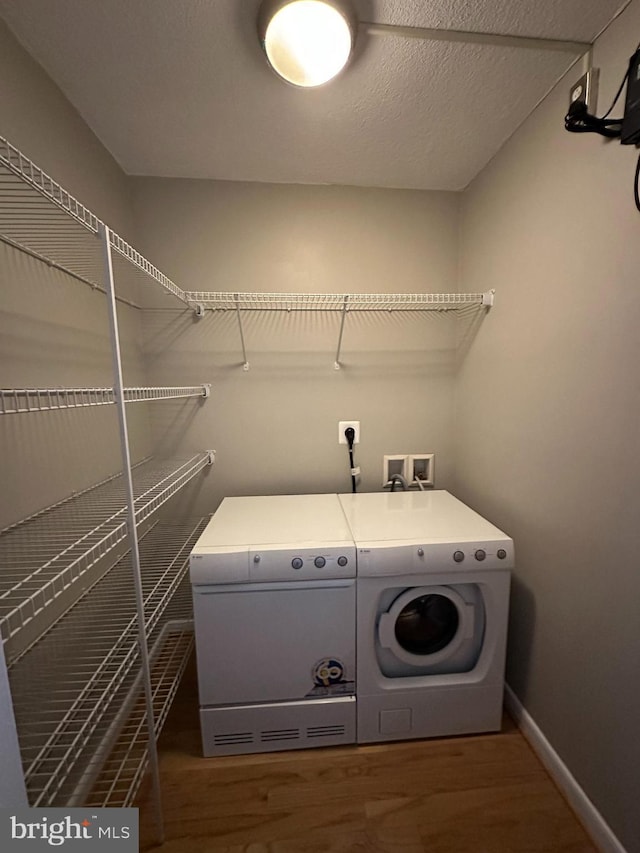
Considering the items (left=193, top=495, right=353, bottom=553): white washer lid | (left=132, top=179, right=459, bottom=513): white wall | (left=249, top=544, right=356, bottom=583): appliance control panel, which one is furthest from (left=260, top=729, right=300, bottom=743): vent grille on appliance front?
(left=132, top=179, right=459, bottom=513): white wall

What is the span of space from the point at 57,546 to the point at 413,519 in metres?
1.22

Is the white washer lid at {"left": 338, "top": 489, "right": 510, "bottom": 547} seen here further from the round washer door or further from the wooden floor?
the wooden floor

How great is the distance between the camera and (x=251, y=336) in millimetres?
1772

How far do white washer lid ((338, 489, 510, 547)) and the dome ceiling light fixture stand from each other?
1.50 m

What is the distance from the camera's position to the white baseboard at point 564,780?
100cm

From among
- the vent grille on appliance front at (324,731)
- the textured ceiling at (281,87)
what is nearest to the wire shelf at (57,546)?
the vent grille on appliance front at (324,731)

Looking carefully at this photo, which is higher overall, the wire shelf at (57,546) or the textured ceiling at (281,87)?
the textured ceiling at (281,87)

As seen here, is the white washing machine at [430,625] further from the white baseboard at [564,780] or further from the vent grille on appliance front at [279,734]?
the vent grille on appliance front at [279,734]

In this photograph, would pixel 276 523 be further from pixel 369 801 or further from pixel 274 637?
pixel 369 801

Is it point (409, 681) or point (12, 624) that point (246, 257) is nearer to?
point (12, 624)

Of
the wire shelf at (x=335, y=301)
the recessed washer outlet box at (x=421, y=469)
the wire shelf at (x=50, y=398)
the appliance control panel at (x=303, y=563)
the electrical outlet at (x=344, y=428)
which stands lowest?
the appliance control panel at (x=303, y=563)

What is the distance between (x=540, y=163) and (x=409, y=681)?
1973 mm

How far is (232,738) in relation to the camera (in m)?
1.27

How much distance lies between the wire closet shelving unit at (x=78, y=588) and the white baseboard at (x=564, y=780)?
1.32 meters
